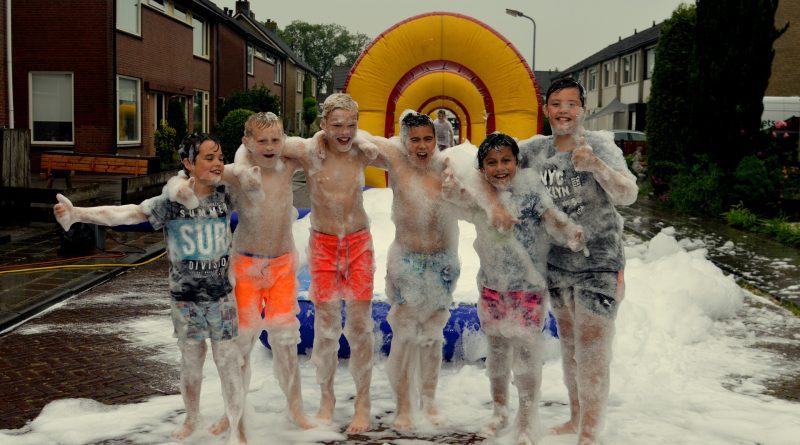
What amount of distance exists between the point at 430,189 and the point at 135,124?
805 inches

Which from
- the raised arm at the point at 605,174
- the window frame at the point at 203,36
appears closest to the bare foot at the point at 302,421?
the raised arm at the point at 605,174

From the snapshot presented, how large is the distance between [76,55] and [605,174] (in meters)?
19.8

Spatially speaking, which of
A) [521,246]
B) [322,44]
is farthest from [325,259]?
[322,44]

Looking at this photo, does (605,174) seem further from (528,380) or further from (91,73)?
(91,73)

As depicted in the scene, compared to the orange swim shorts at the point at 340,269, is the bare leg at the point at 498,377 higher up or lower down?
lower down

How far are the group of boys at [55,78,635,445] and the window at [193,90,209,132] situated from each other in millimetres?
25593

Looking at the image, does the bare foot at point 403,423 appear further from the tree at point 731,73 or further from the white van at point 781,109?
the white van at point 781,109

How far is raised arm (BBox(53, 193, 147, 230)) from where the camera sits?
3.76 meters

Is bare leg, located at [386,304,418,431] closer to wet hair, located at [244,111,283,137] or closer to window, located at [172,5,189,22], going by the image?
wet hair, located at [244,111,283,137]

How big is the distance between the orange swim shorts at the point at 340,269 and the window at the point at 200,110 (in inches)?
1008

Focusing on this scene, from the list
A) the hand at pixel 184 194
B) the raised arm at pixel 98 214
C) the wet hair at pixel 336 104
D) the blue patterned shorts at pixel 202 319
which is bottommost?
the blue patterned shorts at pixel 202 319

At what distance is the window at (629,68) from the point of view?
45312 mm

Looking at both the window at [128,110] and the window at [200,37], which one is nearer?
the window at [128,110]

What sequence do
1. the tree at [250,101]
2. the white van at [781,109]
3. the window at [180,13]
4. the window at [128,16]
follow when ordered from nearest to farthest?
the window at [128,16] → the white van at [781,109] → the window at [180,13] → the tree at [250,101]
